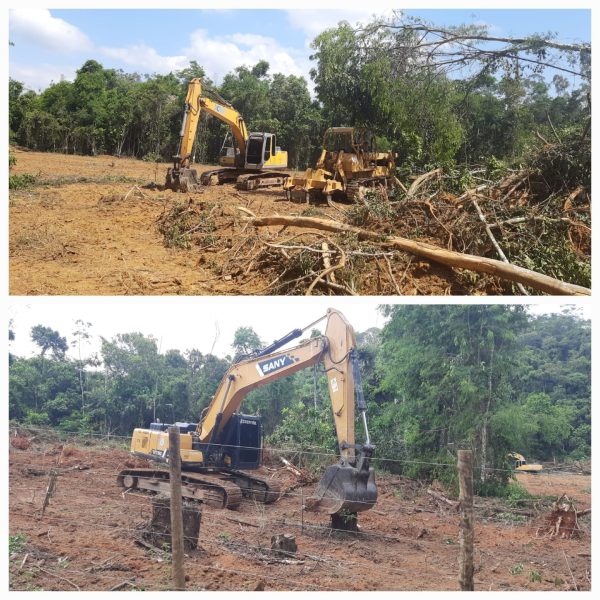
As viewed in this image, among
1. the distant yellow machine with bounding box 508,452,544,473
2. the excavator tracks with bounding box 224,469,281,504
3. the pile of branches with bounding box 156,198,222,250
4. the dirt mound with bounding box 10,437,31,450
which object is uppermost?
the pile of branches with bounding box 156,198,222,250

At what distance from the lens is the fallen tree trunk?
6008 mm

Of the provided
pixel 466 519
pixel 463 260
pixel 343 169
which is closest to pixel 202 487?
pixel 463 260

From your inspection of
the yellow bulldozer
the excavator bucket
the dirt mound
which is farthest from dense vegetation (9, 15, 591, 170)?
the dirt mound

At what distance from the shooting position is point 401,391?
14734 millimetres

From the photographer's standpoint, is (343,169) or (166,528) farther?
(343,169)

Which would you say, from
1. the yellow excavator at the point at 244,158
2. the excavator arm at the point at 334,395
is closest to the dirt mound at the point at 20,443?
the excavator arm at the point at 334,395

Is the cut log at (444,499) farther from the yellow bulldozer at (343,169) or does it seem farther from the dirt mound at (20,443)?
the dirt mound at (20,443)

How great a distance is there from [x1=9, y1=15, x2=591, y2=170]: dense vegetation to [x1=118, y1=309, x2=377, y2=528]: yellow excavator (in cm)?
475

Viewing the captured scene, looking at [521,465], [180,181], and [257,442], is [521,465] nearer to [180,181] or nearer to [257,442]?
[257,442]

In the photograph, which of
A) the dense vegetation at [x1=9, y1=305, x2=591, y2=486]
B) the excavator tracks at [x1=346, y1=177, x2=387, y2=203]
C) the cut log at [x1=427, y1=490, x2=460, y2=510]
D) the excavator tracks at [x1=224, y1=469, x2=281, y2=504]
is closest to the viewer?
the excavator tracks at [x1=224, y1=469, x2=281, y2=504]

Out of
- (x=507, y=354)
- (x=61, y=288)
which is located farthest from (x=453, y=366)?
(x=61, y=288)

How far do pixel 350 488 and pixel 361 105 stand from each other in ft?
41.3

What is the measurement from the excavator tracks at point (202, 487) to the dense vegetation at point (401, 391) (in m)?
1.27

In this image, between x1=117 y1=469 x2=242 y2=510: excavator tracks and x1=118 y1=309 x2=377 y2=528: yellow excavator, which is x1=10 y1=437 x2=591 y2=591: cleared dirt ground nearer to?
x1=117 y1=469 x2=242 y2=510: excavator tracks
